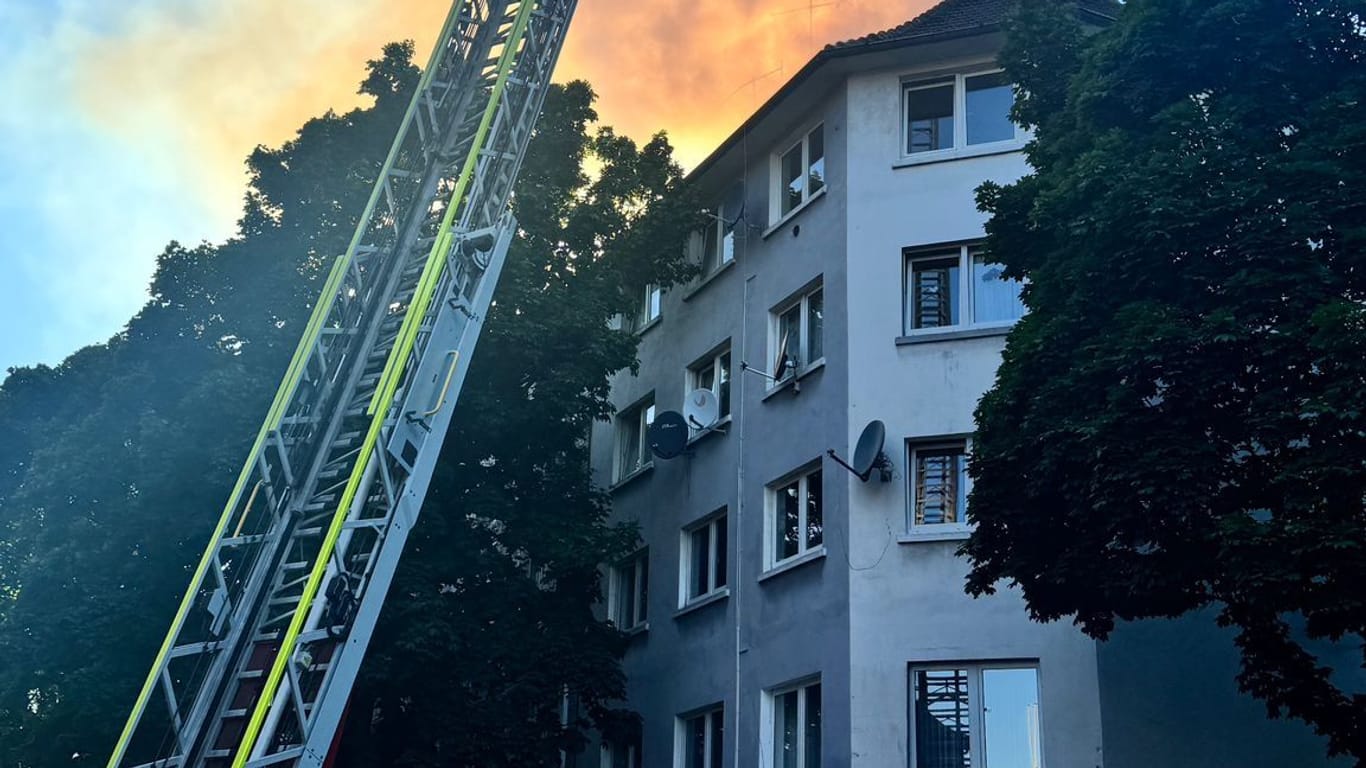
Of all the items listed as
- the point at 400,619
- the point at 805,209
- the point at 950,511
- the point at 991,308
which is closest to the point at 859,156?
the point at 805,209

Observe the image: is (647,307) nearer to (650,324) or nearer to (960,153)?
(650,324)

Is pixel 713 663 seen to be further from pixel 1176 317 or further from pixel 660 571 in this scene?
pixel 1176 317

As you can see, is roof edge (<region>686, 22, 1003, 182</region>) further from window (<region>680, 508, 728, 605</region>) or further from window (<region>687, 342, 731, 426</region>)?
window (<region>680, 508, 728, 605</region>)

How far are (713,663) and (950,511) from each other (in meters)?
5.27

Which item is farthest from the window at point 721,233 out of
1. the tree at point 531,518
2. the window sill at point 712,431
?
the window sill at point 712,431

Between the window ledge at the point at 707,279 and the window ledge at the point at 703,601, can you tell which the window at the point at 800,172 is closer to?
the window ledge at the point at 707,279

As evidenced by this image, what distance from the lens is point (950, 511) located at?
22312mm

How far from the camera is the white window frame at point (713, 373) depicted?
27.2m

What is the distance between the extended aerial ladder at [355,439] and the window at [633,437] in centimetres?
1075

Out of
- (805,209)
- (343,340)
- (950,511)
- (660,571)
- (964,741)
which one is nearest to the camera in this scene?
(343,340)

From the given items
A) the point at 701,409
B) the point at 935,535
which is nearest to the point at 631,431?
the point at 701,409

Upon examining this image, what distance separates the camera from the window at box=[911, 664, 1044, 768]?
20.5m

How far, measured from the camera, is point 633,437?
31391 millimetres

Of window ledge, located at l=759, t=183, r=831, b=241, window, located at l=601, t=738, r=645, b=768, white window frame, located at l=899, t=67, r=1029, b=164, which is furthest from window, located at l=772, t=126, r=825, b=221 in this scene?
window, located at l=601, t=738, r=645, b=768
